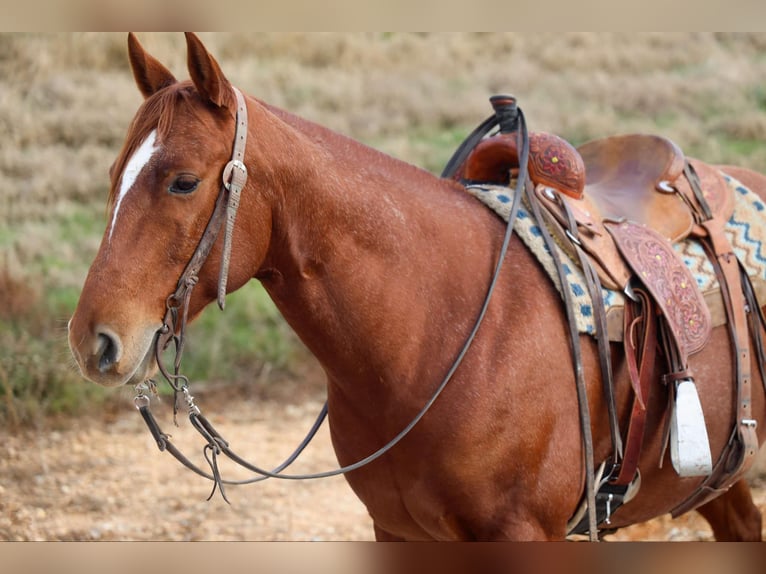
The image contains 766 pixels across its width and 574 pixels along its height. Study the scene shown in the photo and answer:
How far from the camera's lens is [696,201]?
10.3ft

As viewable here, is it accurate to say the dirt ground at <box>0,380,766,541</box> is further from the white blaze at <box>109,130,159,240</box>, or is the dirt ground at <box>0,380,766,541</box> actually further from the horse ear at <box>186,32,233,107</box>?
the horse ear at <box>186,32,233,107</box>

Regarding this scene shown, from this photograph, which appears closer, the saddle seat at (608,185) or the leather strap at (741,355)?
the saddle seat at (608,185)

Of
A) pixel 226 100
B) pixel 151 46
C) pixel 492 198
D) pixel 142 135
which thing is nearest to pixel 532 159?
pixel 492 198

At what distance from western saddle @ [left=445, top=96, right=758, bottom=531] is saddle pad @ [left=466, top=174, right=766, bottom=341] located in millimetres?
36

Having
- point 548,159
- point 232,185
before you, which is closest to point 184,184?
point 232,185

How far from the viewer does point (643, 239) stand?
2854 millimetres

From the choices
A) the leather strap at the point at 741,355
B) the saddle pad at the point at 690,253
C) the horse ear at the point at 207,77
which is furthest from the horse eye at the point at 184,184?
the leather strap at the point at 741,355

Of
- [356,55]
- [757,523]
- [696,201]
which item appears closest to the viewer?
[696,201]

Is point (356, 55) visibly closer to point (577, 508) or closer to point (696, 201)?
point (696, 201)

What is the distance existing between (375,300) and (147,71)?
0.92 meters

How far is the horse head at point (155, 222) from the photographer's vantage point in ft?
6.71

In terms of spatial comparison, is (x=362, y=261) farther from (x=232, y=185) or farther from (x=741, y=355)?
(x=741, y=355)

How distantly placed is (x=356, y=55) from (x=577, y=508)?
1039cm

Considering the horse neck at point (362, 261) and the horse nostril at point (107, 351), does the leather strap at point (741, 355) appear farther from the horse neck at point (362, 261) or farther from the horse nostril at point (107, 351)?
the horse nostril at point (107, 351)
